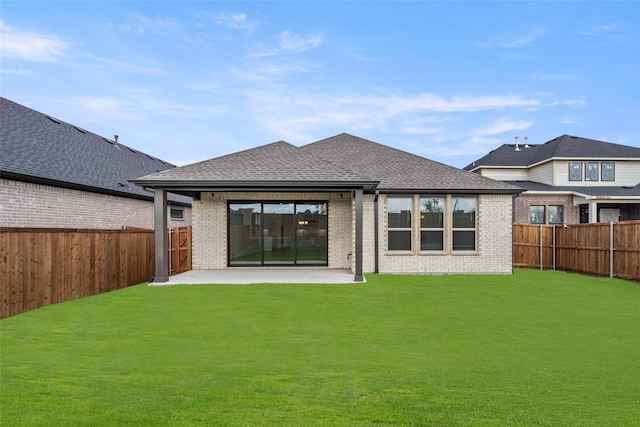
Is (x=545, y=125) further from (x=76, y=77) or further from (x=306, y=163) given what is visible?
(x=76, y=77)

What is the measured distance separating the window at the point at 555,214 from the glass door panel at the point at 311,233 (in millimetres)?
15655

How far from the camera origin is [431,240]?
13.9 metres

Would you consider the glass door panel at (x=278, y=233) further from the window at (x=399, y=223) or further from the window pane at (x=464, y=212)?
the window pane at (x=464, y=212)

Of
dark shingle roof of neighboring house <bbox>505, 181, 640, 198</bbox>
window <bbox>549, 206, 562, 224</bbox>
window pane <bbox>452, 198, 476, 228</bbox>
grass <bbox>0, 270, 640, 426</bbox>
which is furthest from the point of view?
window <bbox>549, 206, 562, 224</bbox>

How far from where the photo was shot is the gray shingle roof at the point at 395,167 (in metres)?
13.8

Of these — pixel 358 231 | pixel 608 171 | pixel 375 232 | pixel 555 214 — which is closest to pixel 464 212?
pixel 375 232

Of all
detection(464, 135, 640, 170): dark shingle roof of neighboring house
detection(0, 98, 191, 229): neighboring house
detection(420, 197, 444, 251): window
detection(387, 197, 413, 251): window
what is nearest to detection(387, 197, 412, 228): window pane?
detection(387, 197, 413, 251): window

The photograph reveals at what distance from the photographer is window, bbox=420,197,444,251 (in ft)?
45.5

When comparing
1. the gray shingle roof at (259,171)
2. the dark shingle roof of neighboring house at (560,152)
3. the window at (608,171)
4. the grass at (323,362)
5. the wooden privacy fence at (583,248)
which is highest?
the dark shingle roof of neighboring house at (560,152)

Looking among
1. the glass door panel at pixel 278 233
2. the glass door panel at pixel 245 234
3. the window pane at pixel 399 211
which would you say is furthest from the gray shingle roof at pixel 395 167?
the glass door panel at pixel 245 234

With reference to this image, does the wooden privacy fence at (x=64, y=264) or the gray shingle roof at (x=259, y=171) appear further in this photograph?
the gray shingle roof at (x=259, y=171)

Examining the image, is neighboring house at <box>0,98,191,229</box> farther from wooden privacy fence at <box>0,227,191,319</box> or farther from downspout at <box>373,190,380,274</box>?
downspout at <box>373,190,380,274</box>

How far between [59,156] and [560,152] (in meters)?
27.7

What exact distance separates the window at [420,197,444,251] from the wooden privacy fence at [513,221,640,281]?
551 cm
